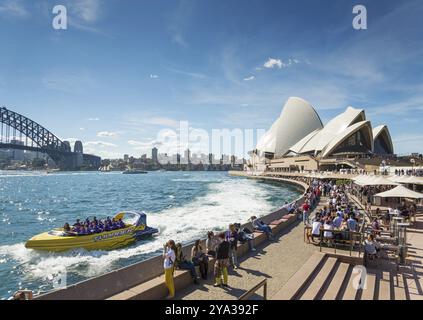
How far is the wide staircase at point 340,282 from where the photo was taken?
745 centimetres

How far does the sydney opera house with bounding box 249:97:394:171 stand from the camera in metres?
66.7

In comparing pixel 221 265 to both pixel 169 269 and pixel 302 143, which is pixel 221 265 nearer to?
pixel 169 269

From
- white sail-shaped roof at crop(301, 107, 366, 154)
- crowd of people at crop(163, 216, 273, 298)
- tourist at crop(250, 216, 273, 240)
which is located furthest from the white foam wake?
white sail-shaped roof at crop(301, 107, 366, 154)

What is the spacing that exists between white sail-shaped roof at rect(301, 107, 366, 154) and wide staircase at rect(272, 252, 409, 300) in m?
64.8

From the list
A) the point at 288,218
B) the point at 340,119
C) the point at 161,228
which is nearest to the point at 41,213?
the point at 161,228

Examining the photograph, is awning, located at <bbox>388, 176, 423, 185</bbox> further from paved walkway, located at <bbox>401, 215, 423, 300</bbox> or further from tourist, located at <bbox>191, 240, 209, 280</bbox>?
tourist, located at <bbox>191, 240, 209, 280</bbox>

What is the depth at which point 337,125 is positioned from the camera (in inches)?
2837

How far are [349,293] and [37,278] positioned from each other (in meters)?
12.6

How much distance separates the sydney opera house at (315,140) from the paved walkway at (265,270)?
49330 mm

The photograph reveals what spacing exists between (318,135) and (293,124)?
17063mm

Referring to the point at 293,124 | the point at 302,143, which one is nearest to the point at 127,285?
the point at 302,143

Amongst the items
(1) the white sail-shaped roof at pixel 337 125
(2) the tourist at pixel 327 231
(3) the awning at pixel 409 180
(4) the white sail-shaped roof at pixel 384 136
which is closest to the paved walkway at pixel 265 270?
(2) the tourist at pixel 327 231

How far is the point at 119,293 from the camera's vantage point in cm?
659

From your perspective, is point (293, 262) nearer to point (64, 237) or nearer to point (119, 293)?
point (119, 293)
